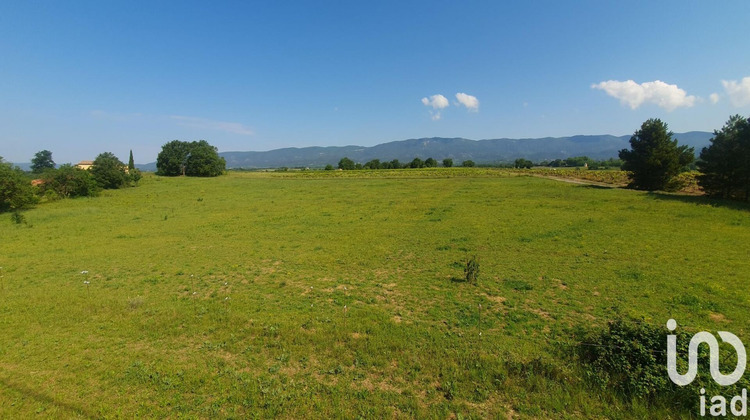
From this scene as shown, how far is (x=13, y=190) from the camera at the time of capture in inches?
1206

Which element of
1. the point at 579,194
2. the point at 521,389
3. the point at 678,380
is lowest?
the point at 521,389

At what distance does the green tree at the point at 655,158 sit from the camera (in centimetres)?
3444

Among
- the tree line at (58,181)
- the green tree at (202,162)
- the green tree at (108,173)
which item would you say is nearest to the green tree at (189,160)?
the green tree at (202,162)

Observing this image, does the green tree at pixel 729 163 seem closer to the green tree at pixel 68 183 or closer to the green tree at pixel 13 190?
the green tree at pixel 13 190

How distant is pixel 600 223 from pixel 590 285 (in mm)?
12279

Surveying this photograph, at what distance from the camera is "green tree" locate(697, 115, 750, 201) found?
86.3 ft

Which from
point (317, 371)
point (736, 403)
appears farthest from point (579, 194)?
point (317, 371)

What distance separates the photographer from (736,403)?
5234 mm

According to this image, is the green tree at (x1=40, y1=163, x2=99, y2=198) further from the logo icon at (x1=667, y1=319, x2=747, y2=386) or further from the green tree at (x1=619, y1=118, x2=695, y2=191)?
the green tree at (x1=619, y1=118, x2=695, y2=191)

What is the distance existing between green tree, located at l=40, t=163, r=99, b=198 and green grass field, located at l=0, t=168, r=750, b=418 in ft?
92.8

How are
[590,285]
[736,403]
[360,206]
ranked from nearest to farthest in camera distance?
1. [736,403]
2. [590,285]
3. [360,206]

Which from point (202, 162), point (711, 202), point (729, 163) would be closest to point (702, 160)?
point (729, 163)

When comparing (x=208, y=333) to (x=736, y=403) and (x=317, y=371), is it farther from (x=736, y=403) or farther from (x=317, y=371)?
(x=736, y=403)

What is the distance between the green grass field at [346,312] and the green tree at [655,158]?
1782cm
